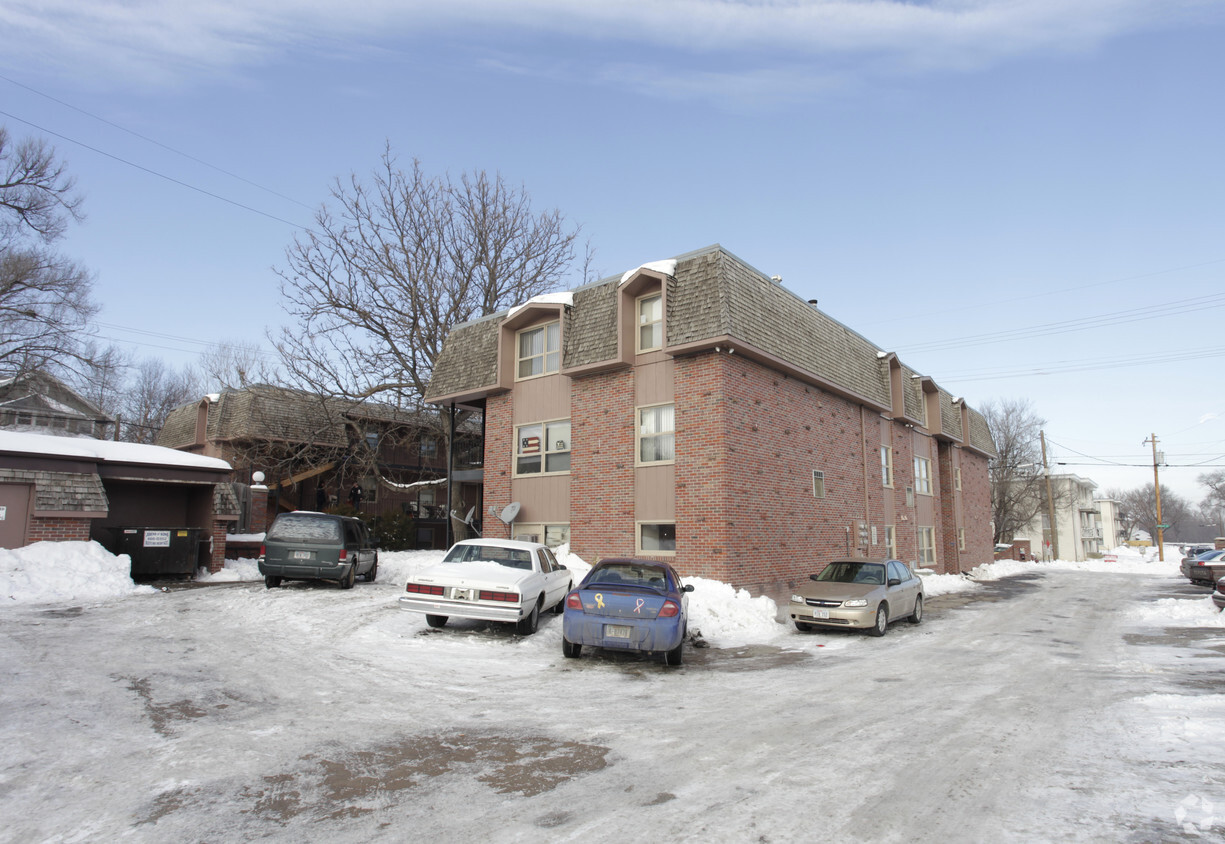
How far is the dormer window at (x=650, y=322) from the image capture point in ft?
59.3

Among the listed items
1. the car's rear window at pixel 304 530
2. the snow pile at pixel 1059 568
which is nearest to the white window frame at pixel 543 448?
the car's rear window at pixel 304 530

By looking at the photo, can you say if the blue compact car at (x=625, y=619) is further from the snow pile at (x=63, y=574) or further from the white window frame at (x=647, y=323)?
the snow pile at (x=63, y=574)

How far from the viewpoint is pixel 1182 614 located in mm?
16547

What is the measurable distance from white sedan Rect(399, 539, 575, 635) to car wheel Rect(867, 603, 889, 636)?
19.9ft

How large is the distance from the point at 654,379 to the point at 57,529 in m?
13.7

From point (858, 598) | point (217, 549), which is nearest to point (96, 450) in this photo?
point (217, 549)

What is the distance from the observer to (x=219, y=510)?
20688 mm

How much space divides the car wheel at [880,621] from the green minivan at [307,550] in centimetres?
1109

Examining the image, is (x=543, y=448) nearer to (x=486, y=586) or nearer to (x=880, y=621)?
(x=486, y=586)

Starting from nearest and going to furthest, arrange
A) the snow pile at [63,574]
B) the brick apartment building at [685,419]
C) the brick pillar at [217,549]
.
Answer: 1. the snow pile at [63,574]
2. the brick apartment building at [685,419]
3. the brick pillar at [217,549]

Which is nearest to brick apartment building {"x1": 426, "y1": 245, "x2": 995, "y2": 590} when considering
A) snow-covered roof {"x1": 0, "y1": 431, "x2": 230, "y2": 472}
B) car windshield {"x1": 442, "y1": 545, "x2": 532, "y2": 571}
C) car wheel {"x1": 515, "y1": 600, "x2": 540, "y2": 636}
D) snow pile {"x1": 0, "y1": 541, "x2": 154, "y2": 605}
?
car windshield {"x1": 442, "y1": 545, "x2": 532, "y2": 571}

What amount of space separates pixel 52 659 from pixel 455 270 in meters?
22.6

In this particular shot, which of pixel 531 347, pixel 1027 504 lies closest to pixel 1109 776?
pixel 531 347

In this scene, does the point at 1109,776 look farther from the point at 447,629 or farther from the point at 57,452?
the point at 57,452
